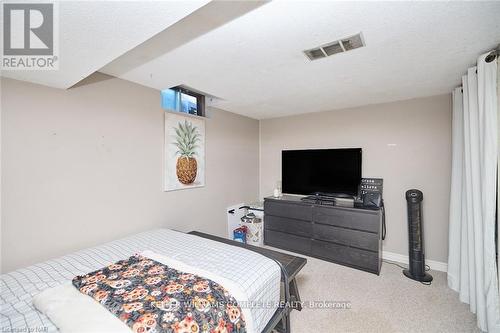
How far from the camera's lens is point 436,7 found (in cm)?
121

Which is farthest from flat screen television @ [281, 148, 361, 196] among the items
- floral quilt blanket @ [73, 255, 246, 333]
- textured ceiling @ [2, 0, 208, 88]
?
textured ceiling @ [2, 0, 208, 88]

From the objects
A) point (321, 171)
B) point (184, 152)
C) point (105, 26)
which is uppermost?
point (105, 26)

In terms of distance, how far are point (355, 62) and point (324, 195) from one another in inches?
80.6

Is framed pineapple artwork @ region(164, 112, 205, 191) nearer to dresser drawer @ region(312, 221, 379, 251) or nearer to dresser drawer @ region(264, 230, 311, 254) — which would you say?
dresser drawer @ region(264, 230, 311, 254)

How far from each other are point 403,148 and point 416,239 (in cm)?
123

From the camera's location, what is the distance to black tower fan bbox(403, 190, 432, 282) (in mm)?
2596

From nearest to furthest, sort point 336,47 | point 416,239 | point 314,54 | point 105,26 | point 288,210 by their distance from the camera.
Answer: point 105,26 < point 336,47 < point 314,54 < point 416,239 < point 288,210

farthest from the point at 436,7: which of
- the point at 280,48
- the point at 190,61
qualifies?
the point at 190,61

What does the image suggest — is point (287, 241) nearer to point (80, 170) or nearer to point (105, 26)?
point (80, 170)

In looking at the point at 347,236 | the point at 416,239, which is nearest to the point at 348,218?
the point at 347,236

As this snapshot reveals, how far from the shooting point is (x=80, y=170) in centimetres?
196

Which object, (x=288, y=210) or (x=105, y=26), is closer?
(x=105, y=26)

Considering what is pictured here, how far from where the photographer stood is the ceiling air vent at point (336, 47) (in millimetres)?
1558

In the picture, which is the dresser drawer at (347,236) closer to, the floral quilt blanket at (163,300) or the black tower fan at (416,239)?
the black tower fan at (416,239)
